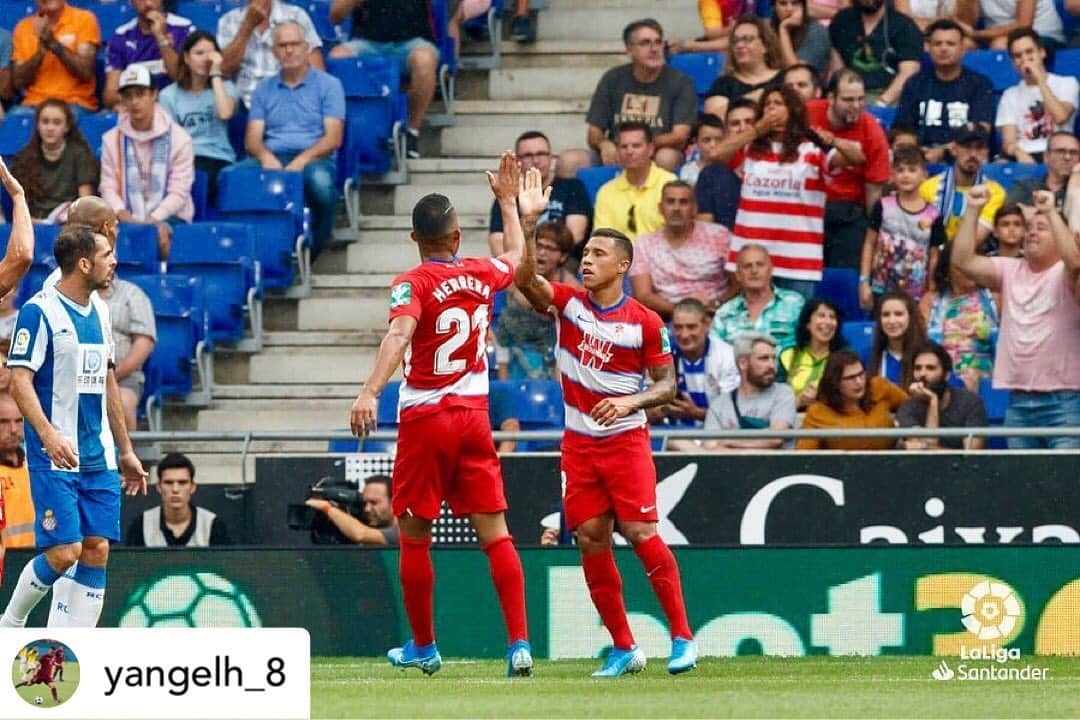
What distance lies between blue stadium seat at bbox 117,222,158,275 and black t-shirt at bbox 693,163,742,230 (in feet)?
12.8

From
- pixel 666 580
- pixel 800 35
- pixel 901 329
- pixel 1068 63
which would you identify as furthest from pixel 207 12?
pixel 666 580

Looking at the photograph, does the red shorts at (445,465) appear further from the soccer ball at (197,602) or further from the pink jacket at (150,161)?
the pink jacket at (150,161)

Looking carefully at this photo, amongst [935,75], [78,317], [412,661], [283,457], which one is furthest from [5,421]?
[935,75]

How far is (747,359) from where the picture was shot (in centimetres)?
1339

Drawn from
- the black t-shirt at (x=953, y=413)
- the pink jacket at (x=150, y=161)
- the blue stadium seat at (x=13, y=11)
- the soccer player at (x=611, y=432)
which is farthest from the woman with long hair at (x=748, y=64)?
the blue stadium seat at (x=13, y=11)

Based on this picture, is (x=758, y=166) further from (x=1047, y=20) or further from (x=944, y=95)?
(x=1047, y=20)

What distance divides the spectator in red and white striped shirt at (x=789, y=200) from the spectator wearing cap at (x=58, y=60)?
5.88 meters

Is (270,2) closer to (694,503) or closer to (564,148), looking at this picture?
(564,148)

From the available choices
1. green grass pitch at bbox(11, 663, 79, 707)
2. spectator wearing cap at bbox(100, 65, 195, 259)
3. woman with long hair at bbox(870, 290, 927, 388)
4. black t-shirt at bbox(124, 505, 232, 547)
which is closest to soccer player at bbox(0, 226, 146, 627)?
green grass pitch at bbox(11, 663, 79, 707)

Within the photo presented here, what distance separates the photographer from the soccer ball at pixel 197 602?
470 inches

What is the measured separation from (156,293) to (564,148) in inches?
141

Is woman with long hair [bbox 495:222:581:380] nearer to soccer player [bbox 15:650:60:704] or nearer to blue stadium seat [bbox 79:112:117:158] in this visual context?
blue stadium seat [bbox 79:112:117:158]

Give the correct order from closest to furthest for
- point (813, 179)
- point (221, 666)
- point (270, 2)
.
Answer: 1. point (221, 666)
2. point (813, 179)
3. point (270, 2)

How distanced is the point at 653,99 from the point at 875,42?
171 cm
